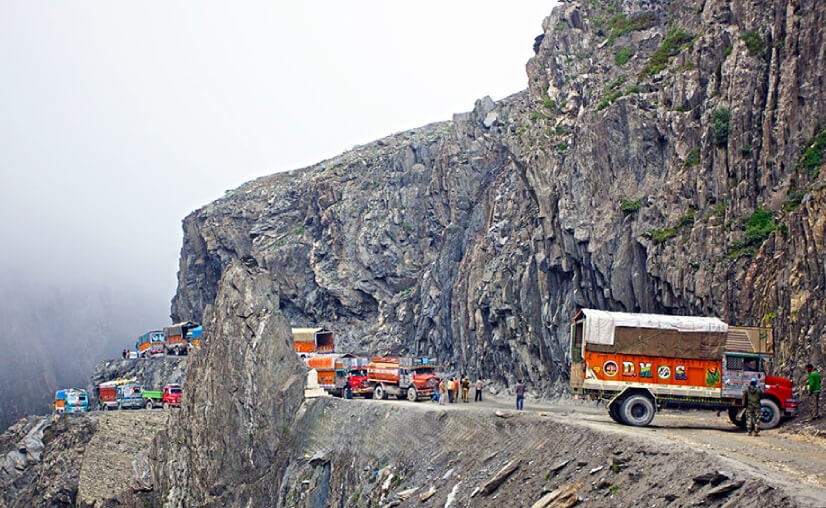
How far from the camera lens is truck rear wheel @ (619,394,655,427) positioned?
2480cm

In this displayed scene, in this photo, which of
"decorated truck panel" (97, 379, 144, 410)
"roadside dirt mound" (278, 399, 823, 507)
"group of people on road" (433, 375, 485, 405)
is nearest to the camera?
"roadside dirt mound" (278, 399, 823, 507)

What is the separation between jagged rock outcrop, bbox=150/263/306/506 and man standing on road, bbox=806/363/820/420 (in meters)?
28.0

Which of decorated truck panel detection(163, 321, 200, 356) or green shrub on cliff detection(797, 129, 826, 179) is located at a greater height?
green shrub on cliff detection(797, 129, 826, 179)

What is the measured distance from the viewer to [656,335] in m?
25.1

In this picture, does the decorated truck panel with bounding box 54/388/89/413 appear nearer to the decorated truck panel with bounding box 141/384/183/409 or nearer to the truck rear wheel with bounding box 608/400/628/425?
the decorated truck panel with bounding box 141/384/183/409

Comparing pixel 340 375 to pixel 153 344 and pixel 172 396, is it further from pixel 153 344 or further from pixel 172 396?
pixel 153 344

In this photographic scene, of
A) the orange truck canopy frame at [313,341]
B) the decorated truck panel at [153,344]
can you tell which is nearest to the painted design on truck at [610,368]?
the orange truck canopy frame at [313,341]

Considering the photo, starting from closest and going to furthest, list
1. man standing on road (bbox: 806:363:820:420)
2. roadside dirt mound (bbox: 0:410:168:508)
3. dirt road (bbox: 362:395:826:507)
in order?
dirt road (bbox: 362:395:826:507), man standing on road (bbox: 806:363:820:420), roadside dirt mound (bbox: 0:410:168:508)

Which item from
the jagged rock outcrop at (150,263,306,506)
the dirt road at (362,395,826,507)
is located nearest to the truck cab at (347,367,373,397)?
the jagged rock outcrop at (150,263,306,506)

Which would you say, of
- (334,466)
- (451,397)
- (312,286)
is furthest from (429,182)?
(334,466)

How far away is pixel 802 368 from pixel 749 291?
551 centimetres

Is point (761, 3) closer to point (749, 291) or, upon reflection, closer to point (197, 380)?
point (749, 291)

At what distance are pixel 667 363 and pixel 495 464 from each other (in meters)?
6.12

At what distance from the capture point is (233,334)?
5397 cm
